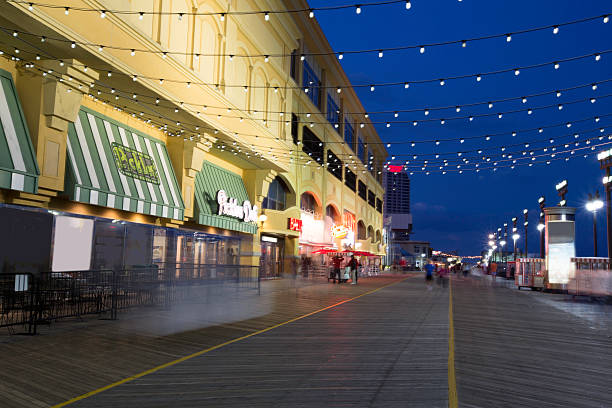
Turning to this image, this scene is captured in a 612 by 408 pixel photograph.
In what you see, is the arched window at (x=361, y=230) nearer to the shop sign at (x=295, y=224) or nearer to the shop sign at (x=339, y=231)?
the shop sign at (x=339, y=231)

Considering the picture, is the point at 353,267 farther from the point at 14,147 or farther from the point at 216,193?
the point at 14,147

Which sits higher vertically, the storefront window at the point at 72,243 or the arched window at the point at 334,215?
the arched window at the point at 334,215

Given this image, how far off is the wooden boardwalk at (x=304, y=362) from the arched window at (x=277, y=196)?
2152cm

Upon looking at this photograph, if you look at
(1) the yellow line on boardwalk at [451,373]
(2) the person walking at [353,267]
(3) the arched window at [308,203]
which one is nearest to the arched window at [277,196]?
(3) the arched window at [308,203]

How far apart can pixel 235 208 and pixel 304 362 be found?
66.8 feet

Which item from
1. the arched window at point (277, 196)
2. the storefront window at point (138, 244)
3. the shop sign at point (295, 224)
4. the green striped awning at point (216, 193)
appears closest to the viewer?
the storefront window at point (138, 244)

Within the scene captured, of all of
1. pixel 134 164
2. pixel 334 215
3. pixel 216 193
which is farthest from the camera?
pixel 334 215

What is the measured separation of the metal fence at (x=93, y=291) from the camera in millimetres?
10820

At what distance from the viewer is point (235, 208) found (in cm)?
2805

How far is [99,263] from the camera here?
16.6m

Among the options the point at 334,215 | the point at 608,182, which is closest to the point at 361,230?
the point at 334,215

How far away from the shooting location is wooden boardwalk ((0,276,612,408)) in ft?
20.3

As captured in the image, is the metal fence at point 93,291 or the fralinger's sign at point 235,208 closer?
the metal fence at point 93,291

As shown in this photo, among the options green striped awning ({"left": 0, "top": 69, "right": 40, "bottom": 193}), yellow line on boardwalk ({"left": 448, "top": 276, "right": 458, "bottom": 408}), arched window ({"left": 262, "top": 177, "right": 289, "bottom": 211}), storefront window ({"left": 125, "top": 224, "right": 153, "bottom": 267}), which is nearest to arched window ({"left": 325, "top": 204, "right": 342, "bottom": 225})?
arched window ({"left": 262, "top": 177, "right": 289, "bottom": 211})
